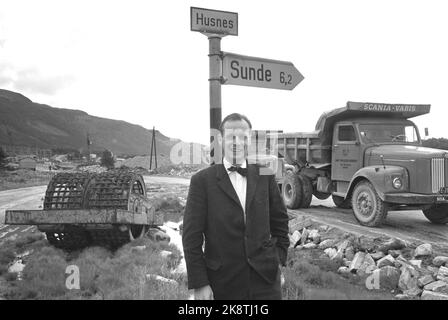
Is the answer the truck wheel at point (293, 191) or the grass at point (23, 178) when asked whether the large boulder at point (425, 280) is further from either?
the grass at point (23, 178)

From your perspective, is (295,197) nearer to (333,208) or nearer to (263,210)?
(333,208)

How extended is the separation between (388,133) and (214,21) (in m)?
7.27

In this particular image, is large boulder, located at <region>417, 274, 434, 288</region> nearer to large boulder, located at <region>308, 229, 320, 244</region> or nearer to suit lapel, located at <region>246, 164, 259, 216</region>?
large boulder, located at <region>308, 229, 320, 244</region>

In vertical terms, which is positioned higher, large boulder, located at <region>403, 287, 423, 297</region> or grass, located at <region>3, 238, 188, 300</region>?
grass, located at <region>3, 238, 188, 300</region>

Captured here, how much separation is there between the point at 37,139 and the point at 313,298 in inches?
4875

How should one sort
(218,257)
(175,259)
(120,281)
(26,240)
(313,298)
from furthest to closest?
(26,240) < (175,259) < (120,281) < (313,298) < (218,257)

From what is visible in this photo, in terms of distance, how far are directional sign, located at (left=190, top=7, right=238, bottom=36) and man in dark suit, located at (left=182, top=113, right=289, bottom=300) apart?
5.54 ft

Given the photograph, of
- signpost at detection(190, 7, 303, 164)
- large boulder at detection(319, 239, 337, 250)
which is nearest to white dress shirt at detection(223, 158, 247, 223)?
signpost at detection(190, 7, 303, 164)

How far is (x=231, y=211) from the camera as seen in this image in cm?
268

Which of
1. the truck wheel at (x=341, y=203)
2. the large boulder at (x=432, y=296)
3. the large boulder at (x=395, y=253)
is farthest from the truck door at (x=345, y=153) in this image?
the large boulder at (x=432, y=296)

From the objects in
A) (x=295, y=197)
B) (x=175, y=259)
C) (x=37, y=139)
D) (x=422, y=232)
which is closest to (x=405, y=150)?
(x=422, y=232)

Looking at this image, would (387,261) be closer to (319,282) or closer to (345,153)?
(319,282)

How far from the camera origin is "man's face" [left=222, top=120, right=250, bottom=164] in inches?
106

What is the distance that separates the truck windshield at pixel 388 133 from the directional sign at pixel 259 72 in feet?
20.0
